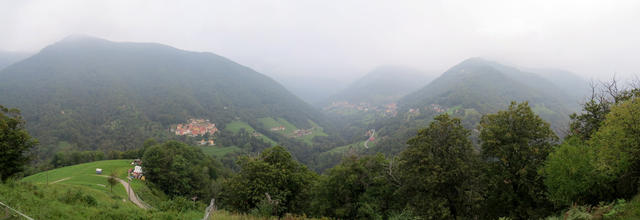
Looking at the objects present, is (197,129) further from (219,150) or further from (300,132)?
(300,132)

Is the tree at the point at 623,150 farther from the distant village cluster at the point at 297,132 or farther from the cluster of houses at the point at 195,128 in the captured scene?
the distant village cluster at the point at 297,132

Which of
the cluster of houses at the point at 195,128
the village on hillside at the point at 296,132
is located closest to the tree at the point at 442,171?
the cluster of houses at the point at 195,128

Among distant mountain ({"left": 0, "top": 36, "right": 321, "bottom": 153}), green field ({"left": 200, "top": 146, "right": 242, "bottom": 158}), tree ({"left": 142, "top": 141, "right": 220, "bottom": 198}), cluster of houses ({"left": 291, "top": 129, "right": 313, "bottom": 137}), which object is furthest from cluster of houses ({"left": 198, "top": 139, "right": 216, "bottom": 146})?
tree ({"left": 142, "top": 141, "right": 220, "bottom": 198})

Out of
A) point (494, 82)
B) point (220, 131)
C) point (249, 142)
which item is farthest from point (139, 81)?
point (494, 82)

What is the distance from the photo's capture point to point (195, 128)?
5217 inches

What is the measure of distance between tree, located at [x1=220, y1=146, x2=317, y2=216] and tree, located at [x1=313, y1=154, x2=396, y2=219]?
8.06ft

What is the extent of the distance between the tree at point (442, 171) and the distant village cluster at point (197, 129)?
114786 millimetres

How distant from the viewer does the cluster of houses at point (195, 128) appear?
127m

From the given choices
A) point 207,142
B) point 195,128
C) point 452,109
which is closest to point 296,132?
point 195,128

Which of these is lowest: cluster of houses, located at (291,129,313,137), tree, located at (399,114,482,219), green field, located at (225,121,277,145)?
cluster of houses, located at (291,129,313,137)

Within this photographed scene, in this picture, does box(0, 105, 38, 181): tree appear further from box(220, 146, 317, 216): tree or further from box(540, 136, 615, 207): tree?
box(540, 136, 615, 207): tree

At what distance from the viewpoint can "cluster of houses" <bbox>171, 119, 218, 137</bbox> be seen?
12701cm

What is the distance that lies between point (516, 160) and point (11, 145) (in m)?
33.1

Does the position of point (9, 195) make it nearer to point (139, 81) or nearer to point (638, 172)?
point (638, 172)
